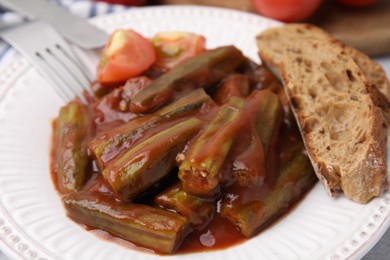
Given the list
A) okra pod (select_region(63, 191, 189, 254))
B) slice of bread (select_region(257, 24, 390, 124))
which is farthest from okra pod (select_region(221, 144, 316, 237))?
slice of bread (select_region(257, 24, 390, 124))

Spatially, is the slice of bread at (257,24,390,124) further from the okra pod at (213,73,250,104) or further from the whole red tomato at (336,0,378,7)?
the whole red tomato at (336,0,378,7)

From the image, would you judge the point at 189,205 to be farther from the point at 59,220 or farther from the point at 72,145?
the point at 72,145

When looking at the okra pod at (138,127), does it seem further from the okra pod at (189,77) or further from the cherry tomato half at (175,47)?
the cherry tomato half at (175,47)

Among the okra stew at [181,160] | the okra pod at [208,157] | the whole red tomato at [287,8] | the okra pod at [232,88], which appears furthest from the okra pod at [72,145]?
the whole red tomato at [287,8]

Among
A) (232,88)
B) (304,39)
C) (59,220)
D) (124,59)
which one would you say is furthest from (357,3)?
(59,220)

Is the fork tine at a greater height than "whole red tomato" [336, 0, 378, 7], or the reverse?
the fork tine

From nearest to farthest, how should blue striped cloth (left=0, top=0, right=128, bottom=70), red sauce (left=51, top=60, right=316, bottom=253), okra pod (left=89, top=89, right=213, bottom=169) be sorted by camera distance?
red sauce (left=51, top=60, right=316, bottom=253) → okra pod (left=89, top=89, right=213, bottom=169) → blue striped cloth (left=0, top=0, right=128, bottom=70)

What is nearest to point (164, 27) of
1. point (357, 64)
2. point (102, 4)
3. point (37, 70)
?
point (102, 4)
